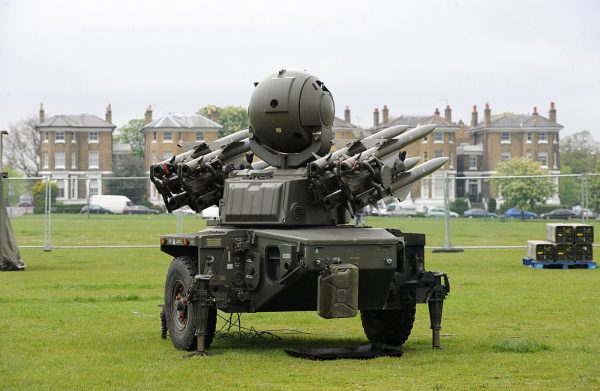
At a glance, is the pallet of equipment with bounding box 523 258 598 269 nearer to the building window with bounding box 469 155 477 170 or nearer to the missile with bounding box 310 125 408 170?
the missile with bounding box 310 125 408 170

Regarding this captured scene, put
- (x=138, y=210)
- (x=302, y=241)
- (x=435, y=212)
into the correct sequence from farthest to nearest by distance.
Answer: (x=435, y=212) → (x=138, y=210) → (x=302, y=241)

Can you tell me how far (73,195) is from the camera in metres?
48.7

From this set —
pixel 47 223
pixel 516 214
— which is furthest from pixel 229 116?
pixel 47 223

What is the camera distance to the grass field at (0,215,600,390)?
13305mm

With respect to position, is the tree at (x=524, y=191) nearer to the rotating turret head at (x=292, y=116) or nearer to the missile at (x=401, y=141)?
the missile at (x=401, y=141)

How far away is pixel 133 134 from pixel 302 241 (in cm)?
12866

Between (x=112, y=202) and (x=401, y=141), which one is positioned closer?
(x=401, y=141)

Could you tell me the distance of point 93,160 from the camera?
123000 millimetres

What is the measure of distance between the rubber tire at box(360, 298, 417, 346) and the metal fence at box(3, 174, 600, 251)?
2268 cm

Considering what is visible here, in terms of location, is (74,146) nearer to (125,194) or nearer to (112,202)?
(112,202)

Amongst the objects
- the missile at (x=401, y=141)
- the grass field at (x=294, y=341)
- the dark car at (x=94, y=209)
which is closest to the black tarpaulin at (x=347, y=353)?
the grass field at (x=294, y=341)

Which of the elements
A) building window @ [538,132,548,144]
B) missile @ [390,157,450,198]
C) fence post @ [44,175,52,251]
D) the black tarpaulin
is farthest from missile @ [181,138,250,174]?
building window @ [538,132,548,144]

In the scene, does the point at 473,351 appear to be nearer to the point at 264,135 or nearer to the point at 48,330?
the point at 264,135

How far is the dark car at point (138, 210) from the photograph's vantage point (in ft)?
148
